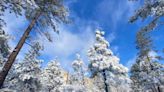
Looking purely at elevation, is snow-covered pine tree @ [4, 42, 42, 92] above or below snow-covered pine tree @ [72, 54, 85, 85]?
below

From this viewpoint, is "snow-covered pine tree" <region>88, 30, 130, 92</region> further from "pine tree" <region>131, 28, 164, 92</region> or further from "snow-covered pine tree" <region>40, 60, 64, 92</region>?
"snow-covered pine tree" <region>40, 60, 64, 92</region>

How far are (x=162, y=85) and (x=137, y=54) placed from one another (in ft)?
18.0

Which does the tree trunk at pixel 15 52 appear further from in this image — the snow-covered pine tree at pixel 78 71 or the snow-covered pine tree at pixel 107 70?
the snow-covered pine tree at pixel 78 71

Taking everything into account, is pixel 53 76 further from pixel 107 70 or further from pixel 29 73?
pixel 107 70

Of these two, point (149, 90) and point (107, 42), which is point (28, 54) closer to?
point (107, 42)

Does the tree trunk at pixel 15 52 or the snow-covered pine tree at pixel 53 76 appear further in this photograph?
the snow-covered pine tree at pixel 53 76

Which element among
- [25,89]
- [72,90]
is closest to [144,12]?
[25,89]

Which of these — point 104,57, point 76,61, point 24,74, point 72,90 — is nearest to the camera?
point 24,74

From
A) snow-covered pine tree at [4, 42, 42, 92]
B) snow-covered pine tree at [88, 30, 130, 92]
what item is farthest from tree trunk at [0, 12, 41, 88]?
snow-covered pine tree at [88, 30, 130, 92]

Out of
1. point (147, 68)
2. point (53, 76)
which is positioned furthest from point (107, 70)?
point (53, 76)

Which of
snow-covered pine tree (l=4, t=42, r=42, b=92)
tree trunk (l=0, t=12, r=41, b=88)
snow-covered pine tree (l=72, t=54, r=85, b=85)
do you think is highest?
snow-covered pine tree (l=72, t=54, r=85, b=85)

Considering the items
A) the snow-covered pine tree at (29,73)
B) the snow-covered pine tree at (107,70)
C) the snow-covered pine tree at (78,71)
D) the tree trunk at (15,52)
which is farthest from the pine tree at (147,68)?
the tree trunk at (15,52)

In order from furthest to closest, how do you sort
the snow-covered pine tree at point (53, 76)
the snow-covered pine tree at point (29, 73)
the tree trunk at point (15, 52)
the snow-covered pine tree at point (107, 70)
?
the snow-covered pine tree at point (53, 76) → the snow-covered pine tree at point (107, 70) → the snow-covered pine tree at point (29, 73) → the tree trunk at point (15, 52)

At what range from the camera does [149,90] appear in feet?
125
